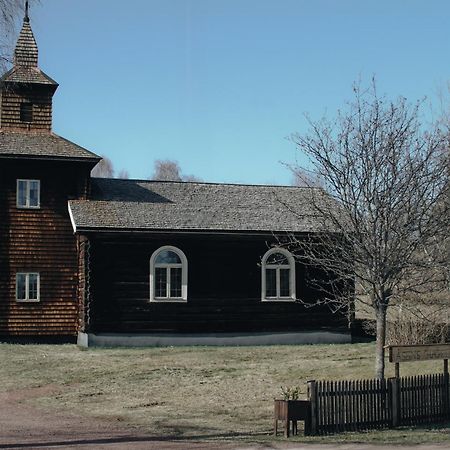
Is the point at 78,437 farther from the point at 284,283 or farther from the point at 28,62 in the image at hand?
the point at 28,62

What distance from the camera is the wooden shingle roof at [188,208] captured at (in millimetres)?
27734

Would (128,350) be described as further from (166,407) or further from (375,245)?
(375,245)

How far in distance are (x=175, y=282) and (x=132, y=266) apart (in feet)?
5.74

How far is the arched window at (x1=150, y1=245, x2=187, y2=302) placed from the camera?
1097 inches

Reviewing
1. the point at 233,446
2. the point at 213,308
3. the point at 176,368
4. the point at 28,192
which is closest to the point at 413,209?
the point at 233,446

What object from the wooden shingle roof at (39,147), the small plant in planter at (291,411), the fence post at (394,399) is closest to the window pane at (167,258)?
the wooden shingle roof at (39,147)

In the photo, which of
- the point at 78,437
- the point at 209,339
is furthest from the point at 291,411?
the point at 209,339

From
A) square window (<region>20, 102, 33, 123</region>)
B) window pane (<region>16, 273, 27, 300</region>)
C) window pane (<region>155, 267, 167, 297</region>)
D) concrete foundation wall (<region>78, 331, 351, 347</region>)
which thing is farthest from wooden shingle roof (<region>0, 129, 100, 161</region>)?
concrete foundation wall (<region>78, 331, 351, 347</region>)

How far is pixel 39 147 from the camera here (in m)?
28.9

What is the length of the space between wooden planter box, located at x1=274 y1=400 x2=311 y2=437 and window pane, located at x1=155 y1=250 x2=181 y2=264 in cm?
1373

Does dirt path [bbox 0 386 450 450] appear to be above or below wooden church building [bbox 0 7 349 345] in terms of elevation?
below

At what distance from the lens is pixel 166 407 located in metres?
17.9

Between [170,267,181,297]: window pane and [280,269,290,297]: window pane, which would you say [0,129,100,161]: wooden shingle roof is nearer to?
[170,267,181,297]: window pane

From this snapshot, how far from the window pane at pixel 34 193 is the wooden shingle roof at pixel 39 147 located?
3.83 ft
